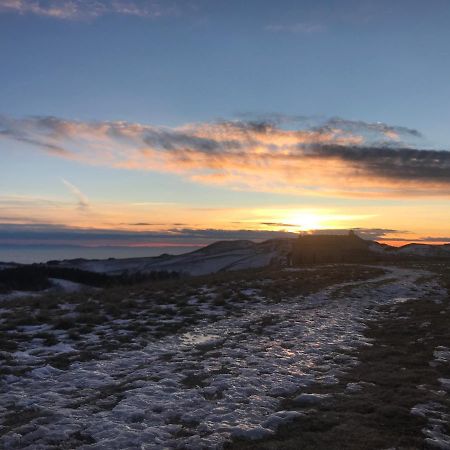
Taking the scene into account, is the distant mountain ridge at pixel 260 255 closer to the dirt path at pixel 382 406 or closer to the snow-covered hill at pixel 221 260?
the snow-covered hill at pixel 221 260

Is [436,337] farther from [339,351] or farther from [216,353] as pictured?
[216,353]

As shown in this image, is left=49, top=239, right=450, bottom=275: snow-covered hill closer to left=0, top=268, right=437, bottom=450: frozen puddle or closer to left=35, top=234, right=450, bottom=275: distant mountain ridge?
left=35, top=234, right=450, bottom=275: distant mountain ridge

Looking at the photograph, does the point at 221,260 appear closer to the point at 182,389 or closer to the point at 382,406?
the point at 182,389

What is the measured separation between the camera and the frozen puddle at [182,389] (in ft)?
24.7

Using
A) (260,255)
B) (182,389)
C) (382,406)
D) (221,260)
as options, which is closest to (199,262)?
(221,260)

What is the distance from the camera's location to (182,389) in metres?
9.95

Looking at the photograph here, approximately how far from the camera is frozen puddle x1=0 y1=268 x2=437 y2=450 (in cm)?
753

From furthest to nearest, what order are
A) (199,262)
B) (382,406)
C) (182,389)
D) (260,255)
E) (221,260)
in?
(199,262), (221,260), (260,255), (182,389), (382,406)

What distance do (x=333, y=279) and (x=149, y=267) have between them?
147 meters

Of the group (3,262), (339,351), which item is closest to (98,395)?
(339,351)

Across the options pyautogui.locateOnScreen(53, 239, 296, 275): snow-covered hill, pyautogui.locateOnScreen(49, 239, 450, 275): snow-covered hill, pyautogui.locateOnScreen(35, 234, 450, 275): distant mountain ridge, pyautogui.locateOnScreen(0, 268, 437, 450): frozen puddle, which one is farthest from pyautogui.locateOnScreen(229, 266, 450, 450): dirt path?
pyautogui.locateOnScreen(53, 239, 296, 275): snow-covered hill

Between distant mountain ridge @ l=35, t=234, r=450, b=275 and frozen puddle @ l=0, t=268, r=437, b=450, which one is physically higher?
frozen puddle @ l=0, t=268, r=437, b=450

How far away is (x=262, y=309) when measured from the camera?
72.2ft

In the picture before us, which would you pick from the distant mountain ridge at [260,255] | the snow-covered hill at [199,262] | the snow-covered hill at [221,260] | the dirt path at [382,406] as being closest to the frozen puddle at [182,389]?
the dirt path at [382,406]
